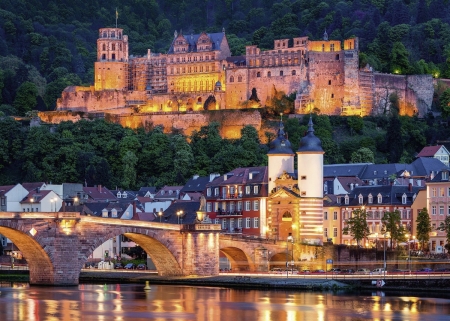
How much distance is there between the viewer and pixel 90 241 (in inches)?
2822

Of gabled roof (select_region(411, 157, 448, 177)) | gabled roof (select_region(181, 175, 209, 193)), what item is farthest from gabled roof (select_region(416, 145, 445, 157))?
gabled roof (select_region(181, 175, 209, 193))

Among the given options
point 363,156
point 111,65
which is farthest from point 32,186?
point 111,65

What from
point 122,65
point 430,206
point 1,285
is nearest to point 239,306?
point 1,285

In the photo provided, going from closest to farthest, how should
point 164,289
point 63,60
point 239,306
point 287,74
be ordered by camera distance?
point 239,306 < point 164,289 < point 287,74 < point 63,60

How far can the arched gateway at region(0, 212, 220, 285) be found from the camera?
2763 inches

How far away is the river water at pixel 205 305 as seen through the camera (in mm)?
59406

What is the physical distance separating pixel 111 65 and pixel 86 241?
71609 mm

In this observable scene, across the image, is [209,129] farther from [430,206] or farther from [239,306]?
[239,306]

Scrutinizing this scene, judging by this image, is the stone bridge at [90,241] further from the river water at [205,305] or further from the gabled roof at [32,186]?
the gabled roof at [32,186]

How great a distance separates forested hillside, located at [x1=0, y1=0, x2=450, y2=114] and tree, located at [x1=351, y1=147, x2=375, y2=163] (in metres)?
18.7

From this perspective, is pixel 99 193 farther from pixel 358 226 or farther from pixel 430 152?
pixel 358 226

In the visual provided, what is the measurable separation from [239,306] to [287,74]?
231ft

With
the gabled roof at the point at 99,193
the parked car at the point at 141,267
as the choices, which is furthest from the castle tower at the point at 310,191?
the gabled roof at the point at 99,193

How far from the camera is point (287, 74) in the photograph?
433ft
